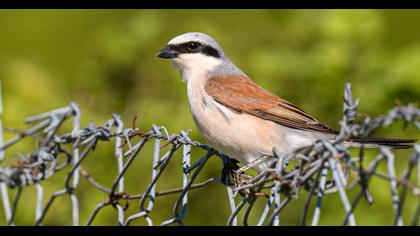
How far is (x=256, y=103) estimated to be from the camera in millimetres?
3309

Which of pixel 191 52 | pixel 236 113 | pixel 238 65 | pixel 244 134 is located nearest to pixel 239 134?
pixel 244 134

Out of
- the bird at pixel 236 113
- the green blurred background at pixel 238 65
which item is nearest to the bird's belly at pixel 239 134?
the bird at pixel 236 113

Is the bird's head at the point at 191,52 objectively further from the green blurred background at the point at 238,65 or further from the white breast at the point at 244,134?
the white breast at the point at 244,134

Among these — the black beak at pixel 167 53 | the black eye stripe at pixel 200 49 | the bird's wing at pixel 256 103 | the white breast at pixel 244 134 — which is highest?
the black eye stripe at pixel 200 49

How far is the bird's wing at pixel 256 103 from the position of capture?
309 cm

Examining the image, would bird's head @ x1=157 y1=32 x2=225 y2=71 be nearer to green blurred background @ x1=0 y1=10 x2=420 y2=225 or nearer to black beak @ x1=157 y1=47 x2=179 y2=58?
black beak @ x1=157 y1=47 x2=179 y2=58

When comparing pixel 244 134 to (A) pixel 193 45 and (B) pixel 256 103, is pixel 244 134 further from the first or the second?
(A) pixel 193 45

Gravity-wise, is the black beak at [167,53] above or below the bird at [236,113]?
above

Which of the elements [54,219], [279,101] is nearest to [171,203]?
[54,219]

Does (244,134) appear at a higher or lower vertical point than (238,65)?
lower

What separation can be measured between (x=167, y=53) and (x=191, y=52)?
0.45 feet

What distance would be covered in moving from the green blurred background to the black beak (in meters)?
0.36

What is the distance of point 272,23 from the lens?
4.46 m

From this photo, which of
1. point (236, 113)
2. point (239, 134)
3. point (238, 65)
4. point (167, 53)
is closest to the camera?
point (239, 134)
